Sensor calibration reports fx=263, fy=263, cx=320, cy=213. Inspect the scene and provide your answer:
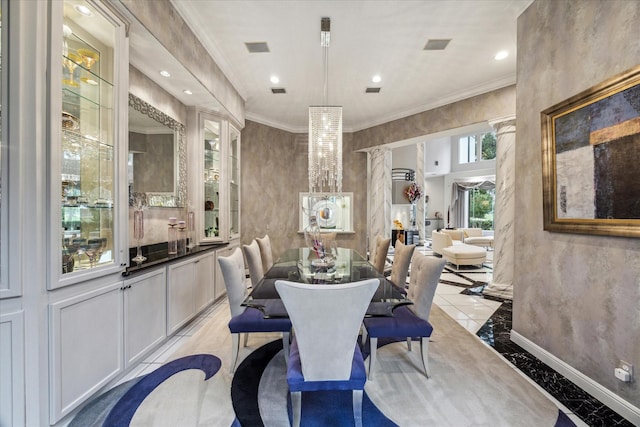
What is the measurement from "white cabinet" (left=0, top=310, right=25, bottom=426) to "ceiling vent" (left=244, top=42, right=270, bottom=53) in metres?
3.24

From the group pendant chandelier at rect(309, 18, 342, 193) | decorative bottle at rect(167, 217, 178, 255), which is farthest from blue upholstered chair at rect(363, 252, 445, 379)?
decorative bottle at rect(167, 217, 178, 255)

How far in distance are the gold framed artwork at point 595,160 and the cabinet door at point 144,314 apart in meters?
3.48

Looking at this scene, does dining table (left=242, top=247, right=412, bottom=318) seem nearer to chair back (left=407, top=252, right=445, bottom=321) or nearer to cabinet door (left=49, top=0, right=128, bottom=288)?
chair back (left=407, top=252, right=445, bottom=321)

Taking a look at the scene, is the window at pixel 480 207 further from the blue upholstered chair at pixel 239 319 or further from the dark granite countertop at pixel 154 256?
the blue upholstered chair at pixel 239 319

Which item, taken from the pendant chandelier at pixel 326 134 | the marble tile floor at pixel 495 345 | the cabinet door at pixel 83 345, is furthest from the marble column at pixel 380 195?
the cabinet door at pixel 83 345

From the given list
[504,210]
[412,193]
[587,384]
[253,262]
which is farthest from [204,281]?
[412,193]

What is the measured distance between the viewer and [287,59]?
11.5 feet

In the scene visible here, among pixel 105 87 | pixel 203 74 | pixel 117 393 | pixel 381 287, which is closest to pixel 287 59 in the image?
pixel 203 74

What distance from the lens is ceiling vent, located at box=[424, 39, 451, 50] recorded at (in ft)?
10.4

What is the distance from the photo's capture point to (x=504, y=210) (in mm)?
4262

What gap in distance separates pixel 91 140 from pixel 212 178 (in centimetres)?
201

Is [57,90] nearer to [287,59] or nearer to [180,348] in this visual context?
[180,348]

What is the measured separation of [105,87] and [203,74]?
1343 mm

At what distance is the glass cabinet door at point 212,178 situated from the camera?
12.9 ft
